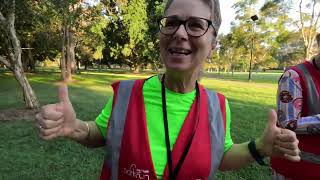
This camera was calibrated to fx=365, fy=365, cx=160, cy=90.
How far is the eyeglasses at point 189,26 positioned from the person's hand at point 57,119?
62 centimetres

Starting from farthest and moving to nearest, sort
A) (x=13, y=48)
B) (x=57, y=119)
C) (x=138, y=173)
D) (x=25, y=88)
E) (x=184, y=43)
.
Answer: (x=25, y=88)
(x=13, y=48)
(x=184, y=43)
(x=138, y=173)
(x=57, y=119)

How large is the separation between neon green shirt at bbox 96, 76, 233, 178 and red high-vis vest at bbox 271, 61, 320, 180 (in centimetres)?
51

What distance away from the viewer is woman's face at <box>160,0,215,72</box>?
6.32 ft

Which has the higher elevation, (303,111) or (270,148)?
(303,111)

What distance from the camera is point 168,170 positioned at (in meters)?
1.84

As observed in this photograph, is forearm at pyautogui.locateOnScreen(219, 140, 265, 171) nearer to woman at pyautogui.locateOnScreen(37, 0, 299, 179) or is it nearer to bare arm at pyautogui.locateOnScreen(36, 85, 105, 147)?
woman at pyautogui.locateOnScreen(37, 0, 299, 179)

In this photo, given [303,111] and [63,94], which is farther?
[303,111]

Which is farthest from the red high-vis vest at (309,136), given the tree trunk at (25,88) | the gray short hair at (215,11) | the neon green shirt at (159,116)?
the tree trunk at (25,88)

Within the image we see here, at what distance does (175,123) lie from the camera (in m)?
1.99

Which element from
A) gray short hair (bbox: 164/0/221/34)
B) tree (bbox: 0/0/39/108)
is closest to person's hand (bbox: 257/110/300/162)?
gray short hair (bbox: 164/0/221/34)

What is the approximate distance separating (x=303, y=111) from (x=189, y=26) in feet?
3.12

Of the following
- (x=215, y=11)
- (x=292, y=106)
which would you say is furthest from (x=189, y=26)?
(x=292, y=106)

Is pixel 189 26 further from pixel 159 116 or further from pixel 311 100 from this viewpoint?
pixel 311 100

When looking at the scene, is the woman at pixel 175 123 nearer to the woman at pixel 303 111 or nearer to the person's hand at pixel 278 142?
the person's hand at pixel 278 142
